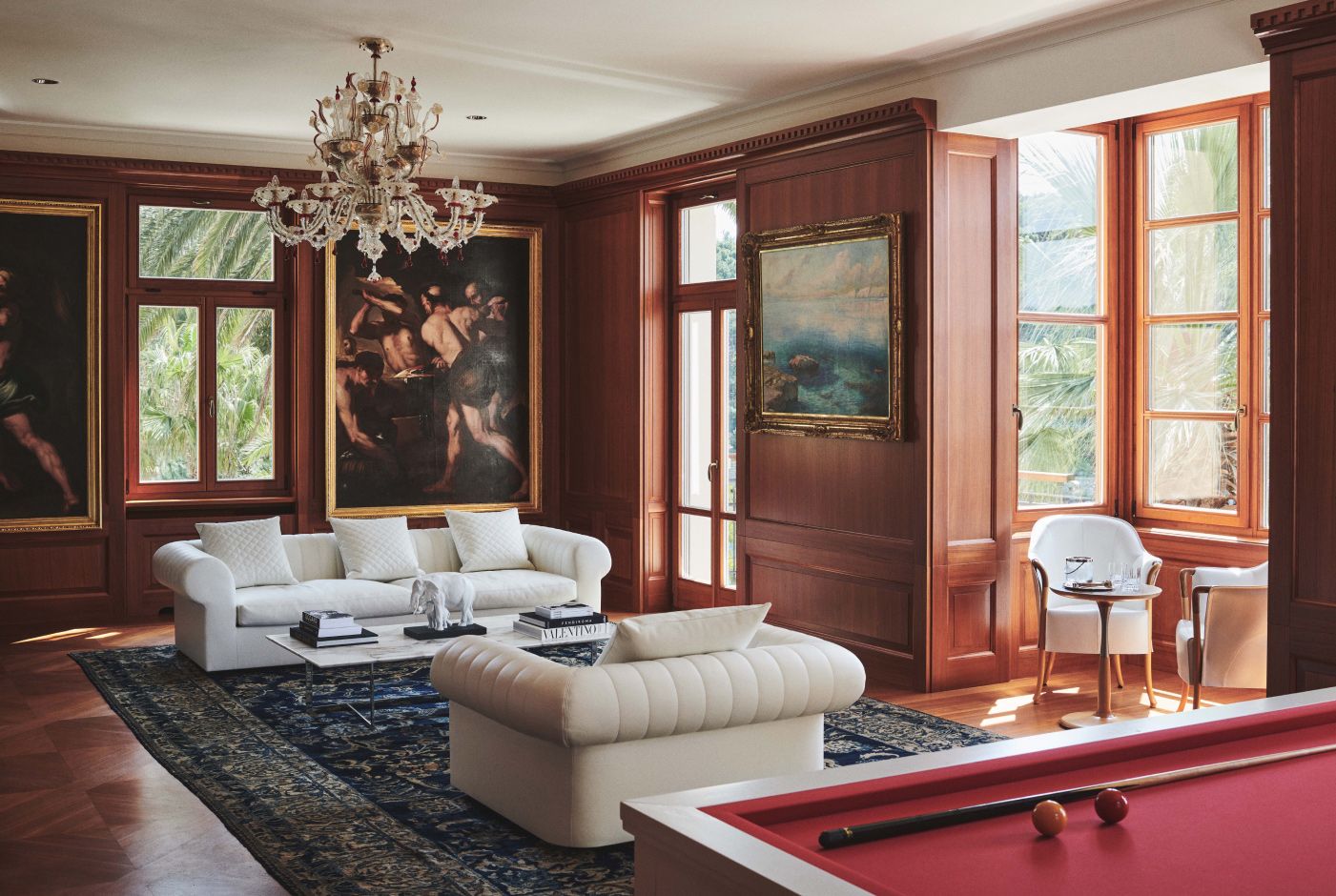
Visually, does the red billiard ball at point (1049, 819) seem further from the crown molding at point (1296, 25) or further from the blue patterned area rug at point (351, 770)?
the crown molding at point (1296, 25)

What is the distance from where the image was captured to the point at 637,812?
2.21 meters

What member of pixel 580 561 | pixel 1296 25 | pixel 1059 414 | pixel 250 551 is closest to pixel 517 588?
pixel 580 561

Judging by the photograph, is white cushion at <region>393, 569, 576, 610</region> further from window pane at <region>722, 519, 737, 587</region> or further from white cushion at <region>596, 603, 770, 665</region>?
white cushion at <region>596, 603, 770, 665</region>

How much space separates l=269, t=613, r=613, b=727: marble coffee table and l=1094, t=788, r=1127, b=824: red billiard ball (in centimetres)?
388

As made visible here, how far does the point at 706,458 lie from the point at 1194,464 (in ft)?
10.7

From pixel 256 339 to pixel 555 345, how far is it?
2.22 meters

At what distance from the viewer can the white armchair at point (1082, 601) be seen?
6449mm

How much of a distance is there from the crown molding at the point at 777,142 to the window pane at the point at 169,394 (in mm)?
3077

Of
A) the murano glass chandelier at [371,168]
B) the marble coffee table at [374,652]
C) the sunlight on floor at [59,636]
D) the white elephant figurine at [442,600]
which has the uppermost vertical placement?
the murano glass chandelier at [371,168]

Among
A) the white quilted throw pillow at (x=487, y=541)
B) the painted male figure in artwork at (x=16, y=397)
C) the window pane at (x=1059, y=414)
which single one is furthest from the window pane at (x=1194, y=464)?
the painted male figure in artwork at (x=16, y=397)

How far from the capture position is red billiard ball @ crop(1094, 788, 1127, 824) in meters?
2.21

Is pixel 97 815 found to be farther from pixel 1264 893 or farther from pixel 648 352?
pixel 648 352

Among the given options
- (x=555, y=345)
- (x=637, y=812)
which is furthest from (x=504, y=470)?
(x=637, y=812)

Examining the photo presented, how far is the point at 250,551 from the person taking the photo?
750 centimetres
